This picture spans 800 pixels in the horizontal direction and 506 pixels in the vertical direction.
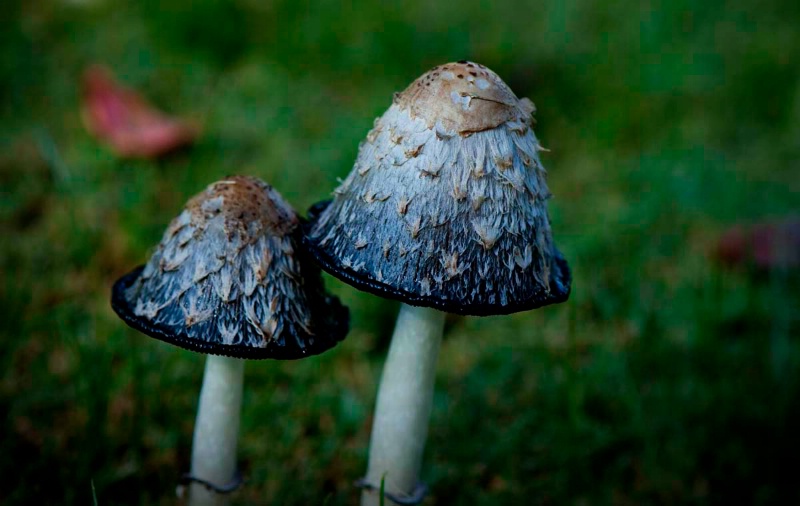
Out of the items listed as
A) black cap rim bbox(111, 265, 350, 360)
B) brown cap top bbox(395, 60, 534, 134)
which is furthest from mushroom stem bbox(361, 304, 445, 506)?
brown cap top bbox(395, 60, 534, 134)

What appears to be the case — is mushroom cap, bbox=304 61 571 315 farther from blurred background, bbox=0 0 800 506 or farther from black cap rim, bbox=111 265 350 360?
blurred background, bbox=0 0 800 506

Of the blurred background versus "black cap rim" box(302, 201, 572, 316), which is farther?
the blurred background

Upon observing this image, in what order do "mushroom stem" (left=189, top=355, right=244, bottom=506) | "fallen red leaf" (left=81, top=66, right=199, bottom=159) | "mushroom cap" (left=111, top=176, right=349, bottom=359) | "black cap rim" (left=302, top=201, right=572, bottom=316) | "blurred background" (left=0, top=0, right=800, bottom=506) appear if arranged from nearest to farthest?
"black cap rim" (left=302, top=201, right=572, bottom=316) < "mushroom cap" (left=111, top=176, right=349, bottom=359) < "mushroom stem" (left=189, top=355, right=244, bottom=506) < "blurred background" (left=0, top=0, right=800, bottom=506) < "fallen red leaf" (left=81, top=66, right=199, bottom=159)

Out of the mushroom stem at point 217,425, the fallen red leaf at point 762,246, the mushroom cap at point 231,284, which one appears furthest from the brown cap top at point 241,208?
the fallen red leaf at point 762,246

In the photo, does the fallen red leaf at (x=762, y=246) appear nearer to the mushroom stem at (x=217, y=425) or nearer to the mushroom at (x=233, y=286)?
the mushroom at (x=233, y=286)

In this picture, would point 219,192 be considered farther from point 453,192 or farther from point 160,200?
point 160,200

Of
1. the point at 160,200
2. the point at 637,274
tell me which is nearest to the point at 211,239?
the point at 160,200
